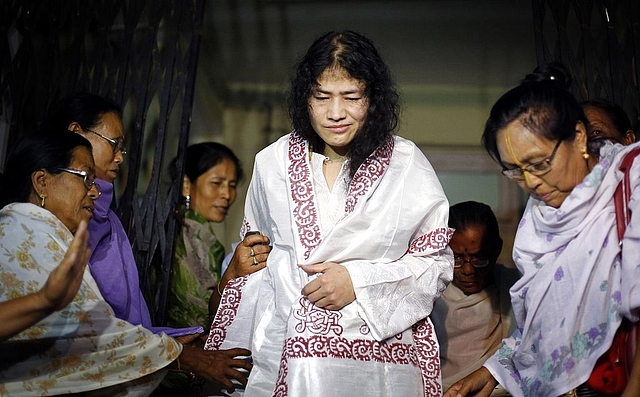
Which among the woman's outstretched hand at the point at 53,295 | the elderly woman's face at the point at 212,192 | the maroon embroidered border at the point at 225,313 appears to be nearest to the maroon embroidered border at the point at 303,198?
the maroon embroidered border at the point at 225,313

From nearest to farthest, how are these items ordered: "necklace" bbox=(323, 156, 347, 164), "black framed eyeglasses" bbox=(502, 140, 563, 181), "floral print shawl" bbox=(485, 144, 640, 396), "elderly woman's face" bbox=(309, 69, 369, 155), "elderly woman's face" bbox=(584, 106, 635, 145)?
"floral print shawl" bbox=(485, 144, 640, 396) < "black framed eyeglasses" bbox=(502, 140, 563, 181) < "elderly woman's face" bbox=(309, 69, 369, 155) < "necklace" bbox=(323, 156, 347, 164) < "elderly woman's face" bbox=(584, 106, 635, 145)

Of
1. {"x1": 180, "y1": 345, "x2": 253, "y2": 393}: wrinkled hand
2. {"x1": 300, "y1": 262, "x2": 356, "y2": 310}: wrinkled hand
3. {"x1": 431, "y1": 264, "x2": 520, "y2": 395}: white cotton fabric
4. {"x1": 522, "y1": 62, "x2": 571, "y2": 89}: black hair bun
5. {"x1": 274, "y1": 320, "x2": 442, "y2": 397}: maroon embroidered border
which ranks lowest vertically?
{"x1": 431, "y1": 264, "x2": 520, "y2": 395}: white cotton fabric

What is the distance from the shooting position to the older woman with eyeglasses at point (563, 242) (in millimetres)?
2775

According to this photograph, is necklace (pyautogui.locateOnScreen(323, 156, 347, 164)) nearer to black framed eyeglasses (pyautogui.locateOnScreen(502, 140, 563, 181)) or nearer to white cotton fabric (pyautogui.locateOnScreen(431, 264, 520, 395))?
black framed eyeglasses (pyautogui.locateOnScreen(502, 140, 563, 181))

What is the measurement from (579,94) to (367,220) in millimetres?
1954

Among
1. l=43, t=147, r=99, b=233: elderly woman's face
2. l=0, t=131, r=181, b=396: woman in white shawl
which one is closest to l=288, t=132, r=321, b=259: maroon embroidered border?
l=0, t=131, r=181, b=396: woman in white shawl

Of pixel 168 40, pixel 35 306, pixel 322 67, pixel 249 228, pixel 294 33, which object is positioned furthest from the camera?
pixel 294 33

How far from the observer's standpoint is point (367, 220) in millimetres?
3258

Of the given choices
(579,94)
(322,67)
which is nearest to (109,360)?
(322,67)

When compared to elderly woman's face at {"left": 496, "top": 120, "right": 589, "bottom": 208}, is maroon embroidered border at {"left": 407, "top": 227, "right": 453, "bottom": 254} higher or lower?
lower

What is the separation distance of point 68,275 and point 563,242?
1.52m

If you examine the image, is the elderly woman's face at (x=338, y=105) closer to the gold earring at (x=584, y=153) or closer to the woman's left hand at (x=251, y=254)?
the woman's left hand at (x=251, y=254)

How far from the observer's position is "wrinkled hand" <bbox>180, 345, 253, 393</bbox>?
3365 millimetres

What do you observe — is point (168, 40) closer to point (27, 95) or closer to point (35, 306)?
→ point (27, 95)
